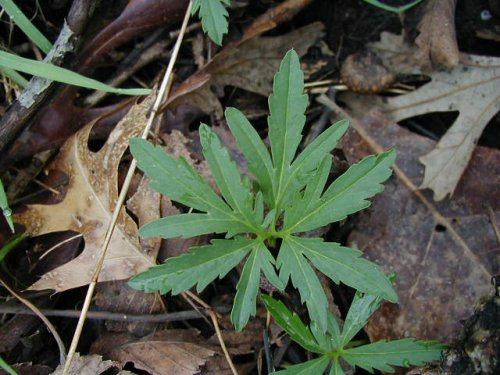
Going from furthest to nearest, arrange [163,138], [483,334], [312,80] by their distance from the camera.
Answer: [312,80] < [163,138] < [483,334]

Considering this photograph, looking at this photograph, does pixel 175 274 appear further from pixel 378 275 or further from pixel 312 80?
pixel 312 80

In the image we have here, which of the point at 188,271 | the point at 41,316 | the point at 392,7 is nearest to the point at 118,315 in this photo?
the point at 41,316

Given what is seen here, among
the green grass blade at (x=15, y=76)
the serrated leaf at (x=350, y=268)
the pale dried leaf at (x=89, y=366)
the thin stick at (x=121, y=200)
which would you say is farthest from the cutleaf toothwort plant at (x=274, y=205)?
the green grass blade at (x=15, y=76)

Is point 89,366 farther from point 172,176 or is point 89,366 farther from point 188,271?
point 172,176

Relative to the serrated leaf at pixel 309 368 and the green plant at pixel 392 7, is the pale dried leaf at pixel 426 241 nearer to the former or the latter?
the serrated leaf at pixel 309 368

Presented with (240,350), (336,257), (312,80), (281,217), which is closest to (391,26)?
(312,80)

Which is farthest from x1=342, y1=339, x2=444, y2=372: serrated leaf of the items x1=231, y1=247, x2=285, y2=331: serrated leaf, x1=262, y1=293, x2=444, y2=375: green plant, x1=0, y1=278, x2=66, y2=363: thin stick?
x1=0, y1=278, x2=66, y2=363: thin stick

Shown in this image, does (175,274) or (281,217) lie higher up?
(175,274)
